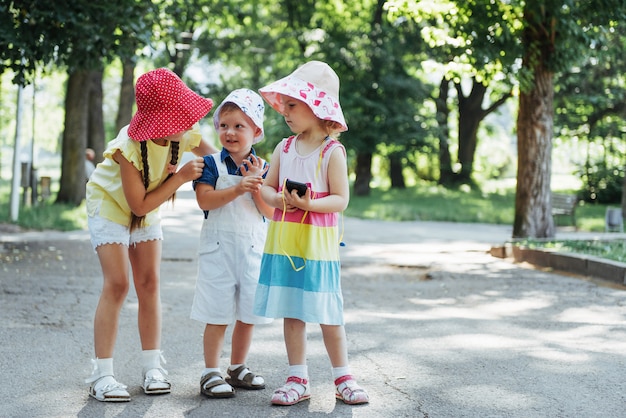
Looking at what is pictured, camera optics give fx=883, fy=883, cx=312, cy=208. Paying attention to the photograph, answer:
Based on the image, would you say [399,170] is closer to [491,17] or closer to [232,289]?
[491,17]

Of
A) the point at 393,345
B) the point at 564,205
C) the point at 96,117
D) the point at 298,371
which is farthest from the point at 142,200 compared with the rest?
the point at 96,117

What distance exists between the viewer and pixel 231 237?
465 cm

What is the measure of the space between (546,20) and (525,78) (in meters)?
0.98

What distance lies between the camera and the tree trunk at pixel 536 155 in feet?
43.2

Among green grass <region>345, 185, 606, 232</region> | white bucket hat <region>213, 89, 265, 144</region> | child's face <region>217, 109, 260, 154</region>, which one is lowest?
green grass <region>345, 185, 606, 232</region>

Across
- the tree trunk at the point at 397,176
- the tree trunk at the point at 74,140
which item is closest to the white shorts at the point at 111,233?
the tree trunk at the point at 74,140

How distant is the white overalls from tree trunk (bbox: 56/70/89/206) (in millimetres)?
15589

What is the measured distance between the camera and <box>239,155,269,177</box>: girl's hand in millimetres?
4617

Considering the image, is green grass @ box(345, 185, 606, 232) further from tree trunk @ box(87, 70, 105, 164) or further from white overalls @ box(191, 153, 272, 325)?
white overalls @ box(191, 153, 272, 325)

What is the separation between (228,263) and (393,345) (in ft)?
5.73

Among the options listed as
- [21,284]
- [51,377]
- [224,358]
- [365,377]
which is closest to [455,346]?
[365,377]

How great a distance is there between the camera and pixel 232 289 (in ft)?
15.2

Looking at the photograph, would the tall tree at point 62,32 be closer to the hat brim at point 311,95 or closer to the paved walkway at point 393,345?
the paved walkway at point 393,345

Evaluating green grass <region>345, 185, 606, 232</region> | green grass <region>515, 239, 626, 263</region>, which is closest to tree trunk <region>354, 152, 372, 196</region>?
green grass <region>345, 185, 606, 232</region>
